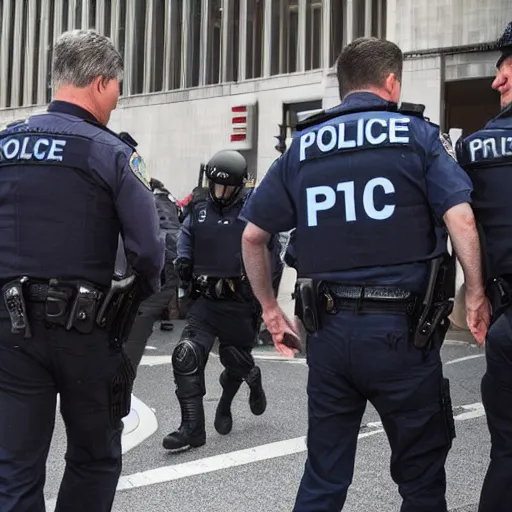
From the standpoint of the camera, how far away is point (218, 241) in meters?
4.93

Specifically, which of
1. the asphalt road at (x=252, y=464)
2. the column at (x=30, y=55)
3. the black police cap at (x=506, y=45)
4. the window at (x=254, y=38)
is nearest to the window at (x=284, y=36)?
the window at (x=254, y=38)

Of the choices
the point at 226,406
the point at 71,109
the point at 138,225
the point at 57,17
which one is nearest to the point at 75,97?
the point at 71,109

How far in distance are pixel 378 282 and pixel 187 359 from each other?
2.37 metres

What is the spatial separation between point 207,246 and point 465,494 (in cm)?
222

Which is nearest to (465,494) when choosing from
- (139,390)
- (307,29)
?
(139,390)

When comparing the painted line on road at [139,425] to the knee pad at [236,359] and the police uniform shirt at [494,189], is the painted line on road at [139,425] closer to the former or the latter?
the knee pad at [236,359]

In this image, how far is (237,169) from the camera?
489 cm

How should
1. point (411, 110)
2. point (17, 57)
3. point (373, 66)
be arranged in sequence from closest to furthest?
point (411, 110) → point (373, 66) → point (17, 57)

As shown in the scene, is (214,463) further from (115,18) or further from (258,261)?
(115,18)

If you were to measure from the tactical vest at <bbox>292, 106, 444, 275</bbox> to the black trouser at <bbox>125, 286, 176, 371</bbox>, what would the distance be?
8.49 ft

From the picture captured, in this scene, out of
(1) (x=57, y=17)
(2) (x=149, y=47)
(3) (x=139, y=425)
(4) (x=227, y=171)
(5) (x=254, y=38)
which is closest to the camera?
(4) (x=227, y=171)

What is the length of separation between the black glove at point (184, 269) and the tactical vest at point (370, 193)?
95.4 inches

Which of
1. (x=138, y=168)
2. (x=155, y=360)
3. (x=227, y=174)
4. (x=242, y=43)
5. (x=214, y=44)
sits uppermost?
(x=214, y=44)

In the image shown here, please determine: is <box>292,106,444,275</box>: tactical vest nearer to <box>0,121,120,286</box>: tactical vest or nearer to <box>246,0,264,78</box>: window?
<box>0,121,120,286</box>: tactical vest
